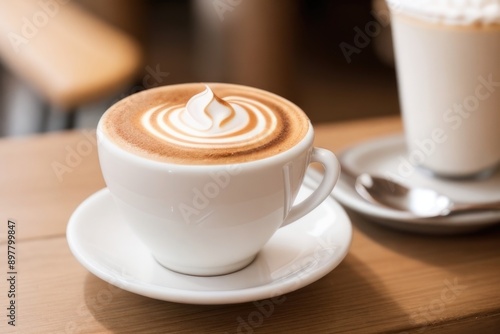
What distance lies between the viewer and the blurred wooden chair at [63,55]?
989mm

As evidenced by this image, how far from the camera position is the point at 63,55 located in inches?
40.8

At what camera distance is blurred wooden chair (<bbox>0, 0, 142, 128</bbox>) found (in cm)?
99

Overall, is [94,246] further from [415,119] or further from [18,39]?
[18,39]

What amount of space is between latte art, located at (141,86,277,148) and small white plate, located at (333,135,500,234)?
0.15 metres

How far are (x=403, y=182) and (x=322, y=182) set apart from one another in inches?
8.2

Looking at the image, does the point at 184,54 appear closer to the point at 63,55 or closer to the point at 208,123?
the point at 63,55

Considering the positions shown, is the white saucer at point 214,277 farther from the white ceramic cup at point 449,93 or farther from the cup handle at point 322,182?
the white ceramic cup at point 449,93

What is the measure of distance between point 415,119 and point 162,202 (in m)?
0.34

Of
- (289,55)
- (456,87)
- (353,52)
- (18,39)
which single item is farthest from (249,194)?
(353,52)

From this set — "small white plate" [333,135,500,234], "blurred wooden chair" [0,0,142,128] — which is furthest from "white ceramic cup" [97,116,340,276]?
"blurred wooden chair" [0,0,142,128]

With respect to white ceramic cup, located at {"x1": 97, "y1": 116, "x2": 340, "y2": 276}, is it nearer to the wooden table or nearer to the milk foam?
the wooden table

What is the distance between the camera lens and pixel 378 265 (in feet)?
1.85

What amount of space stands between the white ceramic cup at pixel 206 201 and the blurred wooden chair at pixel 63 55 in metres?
0.55

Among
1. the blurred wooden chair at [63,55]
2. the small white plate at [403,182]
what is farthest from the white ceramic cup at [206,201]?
the blurred wooden chair at [63,55]
